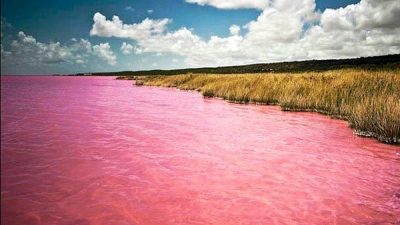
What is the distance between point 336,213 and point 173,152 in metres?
4.01

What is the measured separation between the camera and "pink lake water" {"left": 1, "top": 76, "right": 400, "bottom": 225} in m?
4.57

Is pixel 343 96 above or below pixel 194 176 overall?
above

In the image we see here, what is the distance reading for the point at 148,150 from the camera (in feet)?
26.2

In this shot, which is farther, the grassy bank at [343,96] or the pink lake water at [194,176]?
the grassy bank at [343,96]

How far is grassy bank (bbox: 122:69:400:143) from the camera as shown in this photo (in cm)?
920

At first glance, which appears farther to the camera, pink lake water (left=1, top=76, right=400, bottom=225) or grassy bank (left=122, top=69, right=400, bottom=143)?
grassy bank (left=122, top=69, right=400, bottom=143)

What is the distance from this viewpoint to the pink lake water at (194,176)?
457cm

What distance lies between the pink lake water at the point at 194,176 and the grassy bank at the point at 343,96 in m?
0.54

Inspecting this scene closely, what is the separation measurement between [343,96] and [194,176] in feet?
32.1

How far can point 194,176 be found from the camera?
6164 mm

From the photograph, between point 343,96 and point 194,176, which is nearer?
point 194,176

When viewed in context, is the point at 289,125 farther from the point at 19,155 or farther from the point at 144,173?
the point at 19,155

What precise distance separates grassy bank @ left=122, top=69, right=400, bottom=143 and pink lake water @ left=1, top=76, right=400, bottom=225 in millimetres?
544

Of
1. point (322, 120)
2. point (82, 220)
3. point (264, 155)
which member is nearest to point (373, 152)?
point (264, 155)
